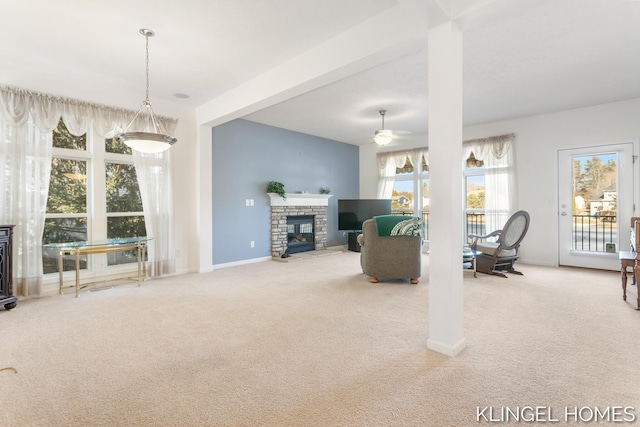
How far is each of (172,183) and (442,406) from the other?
462cm

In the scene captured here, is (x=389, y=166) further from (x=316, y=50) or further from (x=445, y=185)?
(x=445, y=185)

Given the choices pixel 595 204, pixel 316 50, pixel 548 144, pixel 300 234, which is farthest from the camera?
pixel 300 234

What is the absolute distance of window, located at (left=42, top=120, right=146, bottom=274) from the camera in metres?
4.04

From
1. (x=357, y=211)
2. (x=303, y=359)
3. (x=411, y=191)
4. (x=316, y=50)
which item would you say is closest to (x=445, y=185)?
(x=303, y=359)

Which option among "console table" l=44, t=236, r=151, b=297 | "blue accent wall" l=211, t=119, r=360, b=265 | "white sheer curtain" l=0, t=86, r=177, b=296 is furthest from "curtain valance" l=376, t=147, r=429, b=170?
"white sheer curtain" l=0, t=86, r=177, b=296

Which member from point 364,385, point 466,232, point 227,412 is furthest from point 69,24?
point 466,232

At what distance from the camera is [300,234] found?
712 cm

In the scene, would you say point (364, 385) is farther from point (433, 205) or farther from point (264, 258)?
point (264, 258)

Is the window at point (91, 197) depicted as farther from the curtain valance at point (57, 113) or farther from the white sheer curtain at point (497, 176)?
the white sheer curtain at point (497, 176)

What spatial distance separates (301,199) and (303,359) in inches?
192

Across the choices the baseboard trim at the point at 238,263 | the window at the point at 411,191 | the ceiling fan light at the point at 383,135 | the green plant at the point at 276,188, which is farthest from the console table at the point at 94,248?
the window at the point at 411,191

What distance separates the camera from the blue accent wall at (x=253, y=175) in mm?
5578

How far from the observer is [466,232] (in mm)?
6684

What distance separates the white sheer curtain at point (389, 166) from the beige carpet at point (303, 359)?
4.28 meters
